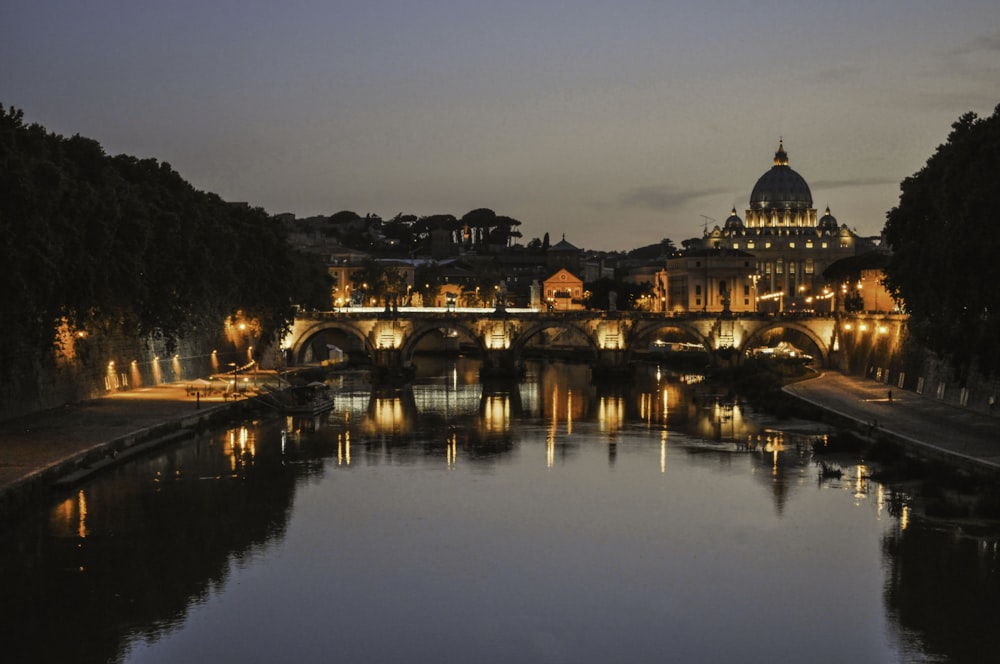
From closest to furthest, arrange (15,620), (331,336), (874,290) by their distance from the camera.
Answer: (15,620) < (874,290) < (331,336)

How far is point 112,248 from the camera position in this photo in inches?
1817

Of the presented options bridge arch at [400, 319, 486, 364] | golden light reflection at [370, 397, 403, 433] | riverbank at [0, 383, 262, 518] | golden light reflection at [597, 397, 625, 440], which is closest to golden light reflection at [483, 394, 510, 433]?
golden light reflection at [370, 397, 403, 433]

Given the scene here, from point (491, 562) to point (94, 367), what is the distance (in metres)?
31.0

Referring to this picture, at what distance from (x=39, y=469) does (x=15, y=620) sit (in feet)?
34.0

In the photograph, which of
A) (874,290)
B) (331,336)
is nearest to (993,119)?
(874,290)

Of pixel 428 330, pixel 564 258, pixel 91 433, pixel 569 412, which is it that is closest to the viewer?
pixel 91 433

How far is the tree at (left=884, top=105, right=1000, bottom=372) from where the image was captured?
37.3 meters

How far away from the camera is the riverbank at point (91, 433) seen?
108ft

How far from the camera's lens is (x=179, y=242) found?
55.0m

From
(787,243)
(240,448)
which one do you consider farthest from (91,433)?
(787,243)

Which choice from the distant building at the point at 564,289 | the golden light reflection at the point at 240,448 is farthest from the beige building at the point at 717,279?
the golden light reflection at the point at 240,448

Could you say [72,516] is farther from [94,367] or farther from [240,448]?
[94,367]

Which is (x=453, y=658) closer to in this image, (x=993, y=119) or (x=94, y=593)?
(x=94, y=593)

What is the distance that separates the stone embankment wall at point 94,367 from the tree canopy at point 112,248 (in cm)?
120
